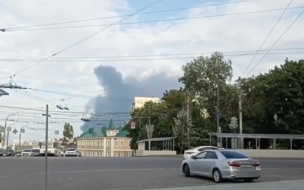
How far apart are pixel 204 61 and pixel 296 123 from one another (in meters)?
19.3

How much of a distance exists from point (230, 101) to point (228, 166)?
5618 centimetres

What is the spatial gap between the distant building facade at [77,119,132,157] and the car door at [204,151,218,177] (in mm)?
98578

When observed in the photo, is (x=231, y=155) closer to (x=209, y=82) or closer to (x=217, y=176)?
(x=217, y=176)

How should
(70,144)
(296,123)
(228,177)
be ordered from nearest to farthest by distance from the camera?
(228,177) < (296,123) < (70,144)

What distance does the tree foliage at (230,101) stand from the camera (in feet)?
221

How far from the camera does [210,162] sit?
21859 millimetres

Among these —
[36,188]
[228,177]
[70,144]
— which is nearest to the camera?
[36,188]

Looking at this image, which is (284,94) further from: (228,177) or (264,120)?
(228,177)

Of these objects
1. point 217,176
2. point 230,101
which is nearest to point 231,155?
point 217,176

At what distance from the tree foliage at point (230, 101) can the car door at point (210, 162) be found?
46.7 metres

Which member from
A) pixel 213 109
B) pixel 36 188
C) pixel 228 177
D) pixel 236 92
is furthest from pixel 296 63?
pixel 36 188

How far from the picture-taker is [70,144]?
154 meters

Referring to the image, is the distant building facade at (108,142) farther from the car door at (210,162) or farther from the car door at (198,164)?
the car door at (210,162)

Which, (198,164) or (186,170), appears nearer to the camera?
(198,164)
